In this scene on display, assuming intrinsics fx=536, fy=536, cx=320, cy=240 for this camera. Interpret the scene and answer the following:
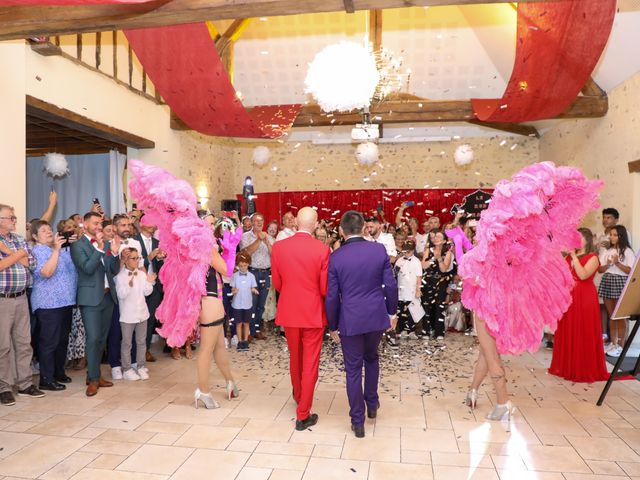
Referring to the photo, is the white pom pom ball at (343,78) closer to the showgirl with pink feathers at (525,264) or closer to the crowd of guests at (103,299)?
the crowd of guests at (103,299)

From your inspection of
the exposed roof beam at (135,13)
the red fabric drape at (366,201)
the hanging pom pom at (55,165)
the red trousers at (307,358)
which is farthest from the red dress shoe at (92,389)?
the red fabric drape at (366,201)

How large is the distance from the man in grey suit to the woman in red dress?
420 centimetres

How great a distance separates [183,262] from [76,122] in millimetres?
3531

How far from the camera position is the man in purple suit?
359 centimetres

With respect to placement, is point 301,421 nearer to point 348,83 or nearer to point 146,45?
point 348,83

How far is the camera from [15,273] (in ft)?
14.3

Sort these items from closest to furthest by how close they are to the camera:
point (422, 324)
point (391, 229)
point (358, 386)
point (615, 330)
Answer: point (358, 386) → point (615, 330) → point (422, 324) → point (391, 229)

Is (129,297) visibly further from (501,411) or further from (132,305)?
(501,411)

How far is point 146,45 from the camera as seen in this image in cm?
516

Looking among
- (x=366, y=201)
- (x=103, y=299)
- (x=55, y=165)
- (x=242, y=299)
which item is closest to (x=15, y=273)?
(x=103, y=299)

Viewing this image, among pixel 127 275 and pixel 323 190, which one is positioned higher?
pixel 323 190

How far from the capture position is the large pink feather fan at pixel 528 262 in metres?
3.62

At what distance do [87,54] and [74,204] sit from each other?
304 centimetres

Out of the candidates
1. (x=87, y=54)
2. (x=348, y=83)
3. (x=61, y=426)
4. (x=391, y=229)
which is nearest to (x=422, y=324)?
(x=391, y=229)
